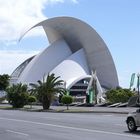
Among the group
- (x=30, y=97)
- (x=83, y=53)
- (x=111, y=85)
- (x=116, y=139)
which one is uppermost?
(x=83, y=53)

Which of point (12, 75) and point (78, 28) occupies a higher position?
point (78, 28)

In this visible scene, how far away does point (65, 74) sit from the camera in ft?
335

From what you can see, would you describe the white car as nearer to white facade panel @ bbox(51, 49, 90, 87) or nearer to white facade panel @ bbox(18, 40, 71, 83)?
white facade panel @ bbox(51, 49, 90, 87)

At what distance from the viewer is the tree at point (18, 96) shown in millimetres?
58531

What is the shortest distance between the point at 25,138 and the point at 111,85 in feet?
305

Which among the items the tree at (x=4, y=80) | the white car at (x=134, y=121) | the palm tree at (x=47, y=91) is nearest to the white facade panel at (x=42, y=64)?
the tree at (x=4, y=80)

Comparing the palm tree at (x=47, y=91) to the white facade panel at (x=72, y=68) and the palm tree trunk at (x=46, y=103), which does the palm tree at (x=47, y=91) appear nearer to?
the palm tree trunk at (x=46, y=103)

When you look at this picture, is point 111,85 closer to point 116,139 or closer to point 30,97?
point 30,97

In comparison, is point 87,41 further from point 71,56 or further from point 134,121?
point 134,121

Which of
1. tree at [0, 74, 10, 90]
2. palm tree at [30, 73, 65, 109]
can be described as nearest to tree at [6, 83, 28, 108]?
palm tree at [30, 73, 65, 109]

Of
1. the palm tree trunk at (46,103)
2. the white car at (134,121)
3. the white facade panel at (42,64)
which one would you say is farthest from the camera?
the white facade panel at (42,64)

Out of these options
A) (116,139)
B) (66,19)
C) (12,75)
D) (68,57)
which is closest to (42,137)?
(116,139)

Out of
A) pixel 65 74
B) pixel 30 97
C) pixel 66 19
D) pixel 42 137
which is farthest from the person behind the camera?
pixel 65 74

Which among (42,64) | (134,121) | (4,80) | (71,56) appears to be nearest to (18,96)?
(134,121)
